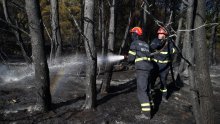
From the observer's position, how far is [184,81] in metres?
11.2

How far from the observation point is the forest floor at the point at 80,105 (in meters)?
6.07

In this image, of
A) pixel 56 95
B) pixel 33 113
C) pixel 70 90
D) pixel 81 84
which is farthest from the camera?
pixel 81 84

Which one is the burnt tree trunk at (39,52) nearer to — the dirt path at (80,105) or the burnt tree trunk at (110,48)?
the dirt path at (80,105)

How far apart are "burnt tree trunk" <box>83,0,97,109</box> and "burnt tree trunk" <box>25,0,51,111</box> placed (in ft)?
3.21

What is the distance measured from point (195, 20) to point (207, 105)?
4.81 feet

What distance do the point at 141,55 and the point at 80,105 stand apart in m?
2.03

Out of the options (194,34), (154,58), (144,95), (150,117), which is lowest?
(150,117)

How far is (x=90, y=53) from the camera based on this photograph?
622 centimetres

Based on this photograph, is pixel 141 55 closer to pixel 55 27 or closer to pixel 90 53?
pixel 90 53

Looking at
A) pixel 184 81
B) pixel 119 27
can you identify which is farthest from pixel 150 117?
pixel 119 27

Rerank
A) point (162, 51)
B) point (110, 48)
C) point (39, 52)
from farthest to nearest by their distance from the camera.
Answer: point (110, 48) → point (162, 51) → point (39, 52)

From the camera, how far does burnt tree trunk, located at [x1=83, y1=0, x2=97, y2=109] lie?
609 cm

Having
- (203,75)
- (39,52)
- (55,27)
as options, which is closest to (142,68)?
(203,75)

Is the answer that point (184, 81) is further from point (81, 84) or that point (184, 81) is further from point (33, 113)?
point (33, 113)
